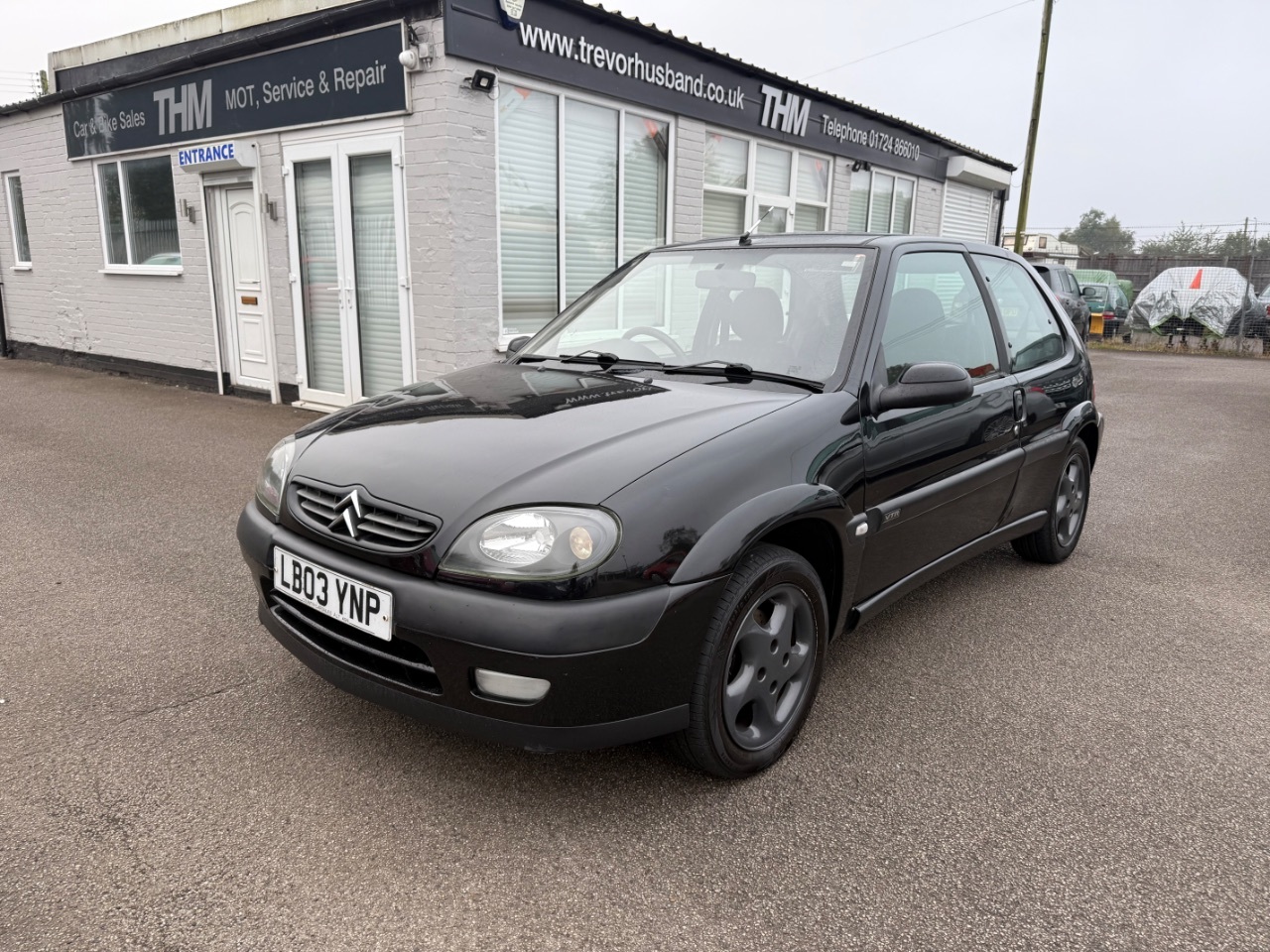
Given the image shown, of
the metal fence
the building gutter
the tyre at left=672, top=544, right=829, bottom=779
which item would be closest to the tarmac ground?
the tyre at left=672, top=544, right=829, bottom=779

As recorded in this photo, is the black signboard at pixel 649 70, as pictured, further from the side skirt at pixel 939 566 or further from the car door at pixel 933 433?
the side skirt at pixel 939 566

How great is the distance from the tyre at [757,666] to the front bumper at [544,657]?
0.22 feet

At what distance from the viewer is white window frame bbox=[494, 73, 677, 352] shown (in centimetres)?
758

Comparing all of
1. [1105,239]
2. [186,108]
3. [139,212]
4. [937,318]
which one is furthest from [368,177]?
[1105,239]

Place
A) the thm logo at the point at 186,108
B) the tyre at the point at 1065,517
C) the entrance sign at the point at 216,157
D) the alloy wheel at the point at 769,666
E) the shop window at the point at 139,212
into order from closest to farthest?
the alloy wheel at the point at 769,666 < the tyre at the point at 1065,517 < the entrance sign at the point at 216,157 < the thm logo at the point at 186,108 < the shop window at the point at 139,212

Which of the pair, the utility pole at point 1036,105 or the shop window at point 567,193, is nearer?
the shop window at point 567,193

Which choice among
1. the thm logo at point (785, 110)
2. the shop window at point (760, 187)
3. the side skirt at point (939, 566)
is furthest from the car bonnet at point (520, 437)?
the thm logo at point (785, 110)

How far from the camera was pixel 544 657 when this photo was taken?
6.75 feet

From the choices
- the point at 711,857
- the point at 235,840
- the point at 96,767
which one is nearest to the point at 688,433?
the point at 711,857

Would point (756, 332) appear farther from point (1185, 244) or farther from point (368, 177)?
point (1185, 244)

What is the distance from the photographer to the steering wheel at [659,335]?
3262mm

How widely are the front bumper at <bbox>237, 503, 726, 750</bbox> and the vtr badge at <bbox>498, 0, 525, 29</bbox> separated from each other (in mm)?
6232

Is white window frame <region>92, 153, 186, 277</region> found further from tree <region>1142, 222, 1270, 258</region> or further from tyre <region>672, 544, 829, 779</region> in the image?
tree <region>1142, 222, 1270, 258</region>

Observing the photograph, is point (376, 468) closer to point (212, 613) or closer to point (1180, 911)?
point (212, 613)
